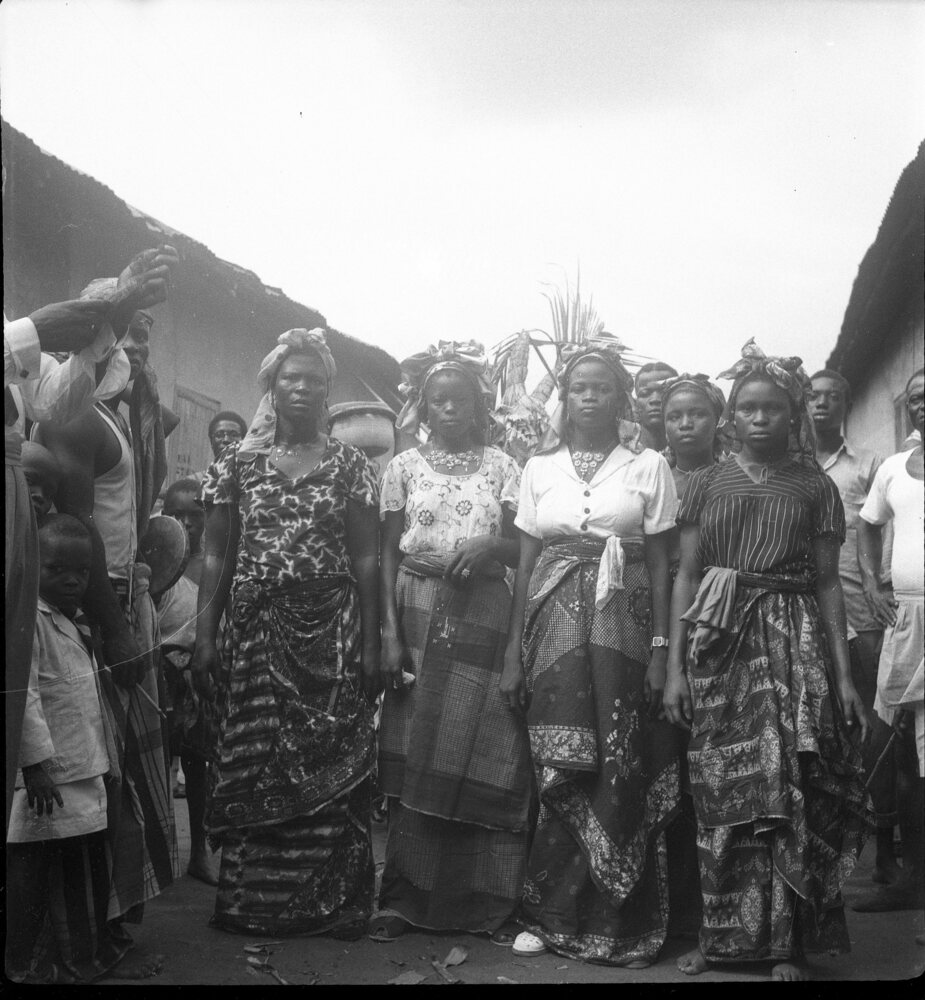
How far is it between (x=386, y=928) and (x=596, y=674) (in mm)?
1205

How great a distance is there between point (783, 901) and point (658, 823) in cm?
48

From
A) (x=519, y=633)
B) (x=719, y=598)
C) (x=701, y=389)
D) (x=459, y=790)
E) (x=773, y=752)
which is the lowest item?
(x=459, y=790)

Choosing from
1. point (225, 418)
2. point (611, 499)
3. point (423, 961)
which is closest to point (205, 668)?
point (225, 418)

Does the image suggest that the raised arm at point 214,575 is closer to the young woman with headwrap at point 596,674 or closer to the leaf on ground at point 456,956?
the young woman with headwrap at point 596,674

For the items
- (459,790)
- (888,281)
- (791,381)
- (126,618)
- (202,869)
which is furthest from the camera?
(202,869)

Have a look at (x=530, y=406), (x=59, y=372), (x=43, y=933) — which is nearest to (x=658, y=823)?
(x=530, y=406)

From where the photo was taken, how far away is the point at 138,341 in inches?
161

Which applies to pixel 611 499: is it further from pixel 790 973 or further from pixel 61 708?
pixel 61 708

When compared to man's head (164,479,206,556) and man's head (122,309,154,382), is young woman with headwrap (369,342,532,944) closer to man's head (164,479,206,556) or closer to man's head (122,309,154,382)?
man's head (164,479,206,556)

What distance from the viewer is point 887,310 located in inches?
167

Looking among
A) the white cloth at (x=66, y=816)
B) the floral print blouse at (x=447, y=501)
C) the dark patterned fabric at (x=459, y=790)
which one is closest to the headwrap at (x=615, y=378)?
the floral print blouse at (x=447, y=501)

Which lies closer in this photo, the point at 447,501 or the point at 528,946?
the point at 528,946

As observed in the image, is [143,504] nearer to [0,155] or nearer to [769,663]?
[0,155]

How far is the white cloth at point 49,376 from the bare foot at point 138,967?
1.81 metres
